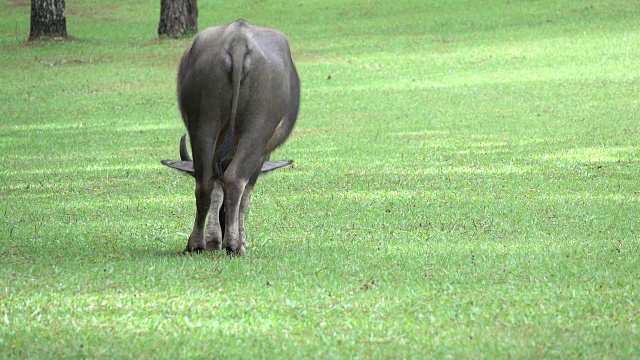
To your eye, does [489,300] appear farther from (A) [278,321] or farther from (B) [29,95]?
(B) [29,95]

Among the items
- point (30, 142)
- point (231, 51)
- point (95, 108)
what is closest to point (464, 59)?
point (95, 108)

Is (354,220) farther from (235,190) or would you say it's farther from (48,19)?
(48,19)

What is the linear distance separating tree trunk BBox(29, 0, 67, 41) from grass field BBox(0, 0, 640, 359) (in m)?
3.57

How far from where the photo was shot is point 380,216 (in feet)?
33.9

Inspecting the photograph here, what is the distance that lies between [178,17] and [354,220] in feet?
76.9

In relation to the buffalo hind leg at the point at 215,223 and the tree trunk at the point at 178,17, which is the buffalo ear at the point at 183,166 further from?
the tree trunk at the point at 178,17

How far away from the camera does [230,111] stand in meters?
8.05

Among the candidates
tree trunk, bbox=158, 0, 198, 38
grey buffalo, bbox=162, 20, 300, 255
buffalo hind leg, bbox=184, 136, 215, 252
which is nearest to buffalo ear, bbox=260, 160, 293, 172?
grey buffalo, bbox=162, 20, 300, 255

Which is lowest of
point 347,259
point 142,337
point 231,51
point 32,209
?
point 32,209

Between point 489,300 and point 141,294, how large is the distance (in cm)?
204

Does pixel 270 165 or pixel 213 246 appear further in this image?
pixel 270 165

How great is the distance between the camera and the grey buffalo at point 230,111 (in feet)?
26.4

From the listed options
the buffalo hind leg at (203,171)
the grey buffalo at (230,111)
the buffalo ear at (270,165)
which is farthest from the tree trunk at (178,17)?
the buffalo hind leg at (203,171)

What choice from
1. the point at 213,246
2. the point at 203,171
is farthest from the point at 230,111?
the point at 213,246
